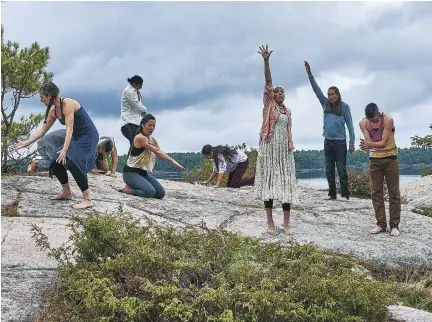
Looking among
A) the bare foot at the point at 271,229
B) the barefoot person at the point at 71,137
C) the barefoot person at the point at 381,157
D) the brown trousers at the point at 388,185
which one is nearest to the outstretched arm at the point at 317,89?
the barefoot person at the point at 381,157

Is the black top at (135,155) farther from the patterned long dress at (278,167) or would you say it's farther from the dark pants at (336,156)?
the dark pants at (336,156)

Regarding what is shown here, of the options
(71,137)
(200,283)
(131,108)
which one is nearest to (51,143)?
(131,108)

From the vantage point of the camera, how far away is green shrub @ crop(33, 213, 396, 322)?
13.3 feet

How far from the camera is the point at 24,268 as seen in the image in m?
5.84

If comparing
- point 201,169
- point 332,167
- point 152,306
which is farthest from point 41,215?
point 201,169

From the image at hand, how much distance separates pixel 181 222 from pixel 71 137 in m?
2.05

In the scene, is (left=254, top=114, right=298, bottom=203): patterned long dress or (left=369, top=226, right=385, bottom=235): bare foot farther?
(left=369, top=226, right=385, bottom=235): bare foot

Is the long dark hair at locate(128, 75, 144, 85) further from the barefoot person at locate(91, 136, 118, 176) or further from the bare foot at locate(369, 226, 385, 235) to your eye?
the bare foot at locate(369, 226, 385, 235)

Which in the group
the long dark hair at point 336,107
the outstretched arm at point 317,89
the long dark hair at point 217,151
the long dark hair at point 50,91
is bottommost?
the long dark hair at point 217,151

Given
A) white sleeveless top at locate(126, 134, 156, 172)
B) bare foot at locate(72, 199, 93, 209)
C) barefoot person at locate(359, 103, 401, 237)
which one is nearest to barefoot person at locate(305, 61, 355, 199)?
barefoot person at locate(359, 103, 401, 237)

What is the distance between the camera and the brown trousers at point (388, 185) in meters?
9.08

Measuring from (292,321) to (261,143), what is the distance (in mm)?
4557

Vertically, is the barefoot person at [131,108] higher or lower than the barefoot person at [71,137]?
higher

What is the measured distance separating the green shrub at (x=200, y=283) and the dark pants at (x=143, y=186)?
4.79 m
